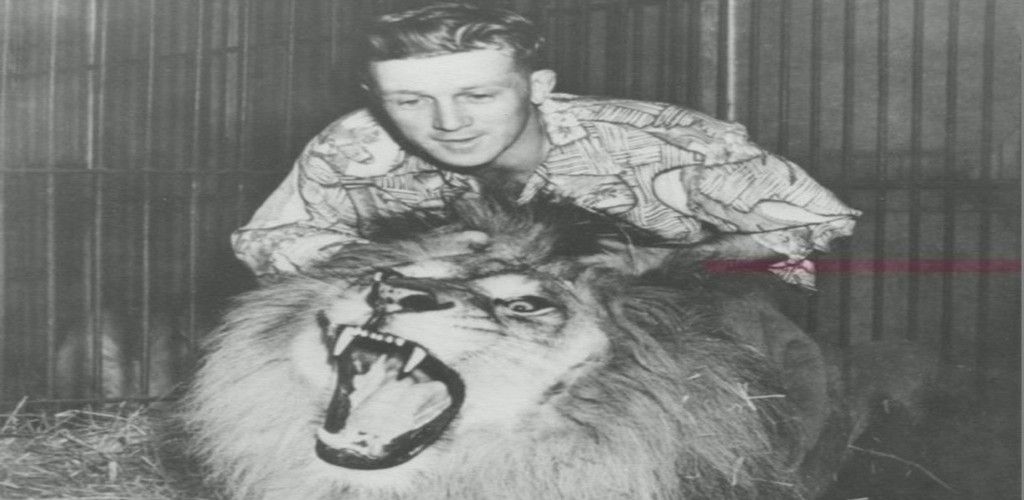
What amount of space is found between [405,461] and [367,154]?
0.93m

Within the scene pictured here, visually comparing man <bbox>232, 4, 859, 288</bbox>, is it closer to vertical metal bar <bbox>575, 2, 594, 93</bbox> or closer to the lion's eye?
vertical metal bar <bbox>575, 2, 594, 93</bbox>

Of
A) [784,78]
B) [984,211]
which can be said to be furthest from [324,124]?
[984,211]

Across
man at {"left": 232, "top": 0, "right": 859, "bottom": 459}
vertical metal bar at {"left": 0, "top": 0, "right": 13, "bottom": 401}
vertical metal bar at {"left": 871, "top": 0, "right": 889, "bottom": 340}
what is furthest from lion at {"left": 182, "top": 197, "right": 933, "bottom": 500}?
vertical metal bar at {"left": 0, "top": 0, "right": 13, "bottom": 401}

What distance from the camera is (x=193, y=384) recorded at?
11.6 ft

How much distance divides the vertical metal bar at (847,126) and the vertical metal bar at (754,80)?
0.22m

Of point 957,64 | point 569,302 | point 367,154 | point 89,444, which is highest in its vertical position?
point 957,64

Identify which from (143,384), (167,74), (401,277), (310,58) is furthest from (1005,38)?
(143,384)

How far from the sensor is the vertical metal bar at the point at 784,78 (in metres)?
3.32

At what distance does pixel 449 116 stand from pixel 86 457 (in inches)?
53.8

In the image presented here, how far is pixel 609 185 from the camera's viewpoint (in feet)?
11.1

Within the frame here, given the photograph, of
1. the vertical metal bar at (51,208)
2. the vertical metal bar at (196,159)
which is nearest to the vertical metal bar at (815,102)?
the vertical metal bar at (196,159)

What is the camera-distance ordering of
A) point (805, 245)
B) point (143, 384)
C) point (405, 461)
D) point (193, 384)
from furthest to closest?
point (143, 384) → point (193, 384) → point (805, 245) → point (405, 461)

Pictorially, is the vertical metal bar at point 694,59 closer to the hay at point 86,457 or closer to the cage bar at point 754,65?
the cage bar at point 754,65

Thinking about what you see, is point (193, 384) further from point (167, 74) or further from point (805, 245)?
point (805, 245)
